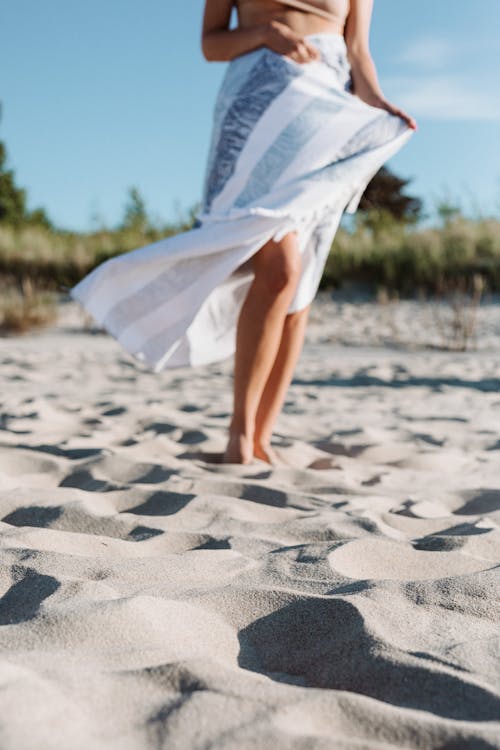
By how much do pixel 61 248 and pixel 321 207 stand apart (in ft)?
37.6

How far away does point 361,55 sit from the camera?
271 cm

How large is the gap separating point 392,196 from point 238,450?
3216cm

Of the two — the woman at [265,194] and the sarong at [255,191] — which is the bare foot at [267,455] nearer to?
the woman at [265,194]

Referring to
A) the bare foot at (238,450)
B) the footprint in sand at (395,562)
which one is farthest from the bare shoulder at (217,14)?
the footprint in sand at (395,562)

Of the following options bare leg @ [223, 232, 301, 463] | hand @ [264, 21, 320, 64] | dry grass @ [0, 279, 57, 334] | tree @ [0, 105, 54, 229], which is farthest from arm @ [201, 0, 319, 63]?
tree @ [0, 105, 54, 229]

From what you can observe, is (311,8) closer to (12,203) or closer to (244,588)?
(244,588)

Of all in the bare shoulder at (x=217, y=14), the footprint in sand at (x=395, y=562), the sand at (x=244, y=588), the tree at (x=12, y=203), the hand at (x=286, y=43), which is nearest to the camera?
the sand at (x=244, y=588)

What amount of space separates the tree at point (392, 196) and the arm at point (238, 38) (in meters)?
29.9

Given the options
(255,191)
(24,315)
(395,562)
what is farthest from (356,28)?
(24,315)

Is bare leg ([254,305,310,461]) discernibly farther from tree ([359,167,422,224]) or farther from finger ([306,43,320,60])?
tree ([359,167,422,224])

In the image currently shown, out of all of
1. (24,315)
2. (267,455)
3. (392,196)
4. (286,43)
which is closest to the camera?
(286,43)

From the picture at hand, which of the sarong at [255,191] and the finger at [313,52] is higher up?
the finger at [313,52]

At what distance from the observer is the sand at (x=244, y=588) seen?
920 mm

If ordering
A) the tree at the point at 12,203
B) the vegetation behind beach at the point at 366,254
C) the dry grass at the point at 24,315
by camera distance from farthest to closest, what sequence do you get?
the tree at the point at 12,203 → the vegetation behind beach at the point at 366,254 → the dry grass at the point at 24,315
